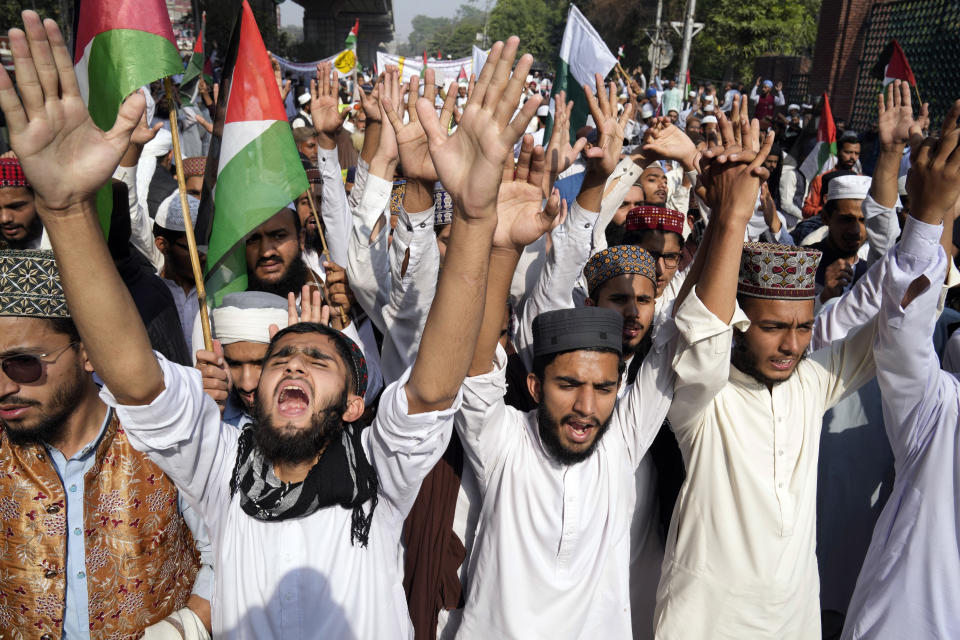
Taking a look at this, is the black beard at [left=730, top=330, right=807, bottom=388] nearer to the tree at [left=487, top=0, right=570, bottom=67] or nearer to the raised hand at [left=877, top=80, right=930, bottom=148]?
the raised hand at [left=877, top=80, right=930, bottom=148]

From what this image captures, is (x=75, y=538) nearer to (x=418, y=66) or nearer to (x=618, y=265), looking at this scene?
(x=618, y=265)

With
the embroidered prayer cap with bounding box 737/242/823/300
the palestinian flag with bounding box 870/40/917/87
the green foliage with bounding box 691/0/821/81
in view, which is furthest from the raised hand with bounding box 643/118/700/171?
the green foliage with bounding box 691/0/821/81

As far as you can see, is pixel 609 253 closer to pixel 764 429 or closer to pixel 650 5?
pixel 764 429

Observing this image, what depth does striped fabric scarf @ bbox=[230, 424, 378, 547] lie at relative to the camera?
5.79 feet

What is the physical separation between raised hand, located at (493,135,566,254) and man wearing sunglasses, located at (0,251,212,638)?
1.22 m

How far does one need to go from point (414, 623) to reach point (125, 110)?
1.65 m

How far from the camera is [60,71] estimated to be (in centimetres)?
130

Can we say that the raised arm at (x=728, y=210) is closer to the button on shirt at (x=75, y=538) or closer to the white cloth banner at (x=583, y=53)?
the button on shirt at (x=75, y=538)

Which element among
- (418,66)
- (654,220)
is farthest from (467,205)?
(418,66)

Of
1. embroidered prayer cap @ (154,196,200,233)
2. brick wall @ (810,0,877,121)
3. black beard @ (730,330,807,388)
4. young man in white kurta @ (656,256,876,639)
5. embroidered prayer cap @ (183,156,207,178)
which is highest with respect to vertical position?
brick wall @ (810,0,877,121)

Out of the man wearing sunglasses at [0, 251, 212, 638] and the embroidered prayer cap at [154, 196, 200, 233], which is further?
the embroidered prayer cap at [154, 196, 200, 233]

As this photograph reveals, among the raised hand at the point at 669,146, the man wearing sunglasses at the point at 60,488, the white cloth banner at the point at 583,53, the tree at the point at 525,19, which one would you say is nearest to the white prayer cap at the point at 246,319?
the man wearing sunglasses at the point at 60,488

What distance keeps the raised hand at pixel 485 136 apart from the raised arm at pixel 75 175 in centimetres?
64

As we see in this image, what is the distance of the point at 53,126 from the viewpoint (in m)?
1.32
